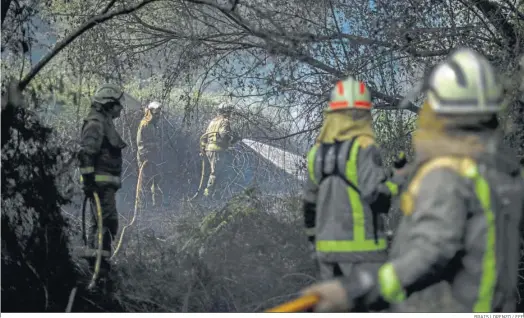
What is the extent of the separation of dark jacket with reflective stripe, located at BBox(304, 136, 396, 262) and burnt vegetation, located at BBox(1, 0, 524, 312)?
3.99ft

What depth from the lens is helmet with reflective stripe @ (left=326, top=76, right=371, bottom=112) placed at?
5.60 m

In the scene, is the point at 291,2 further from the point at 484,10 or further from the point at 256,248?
the point at 256,248

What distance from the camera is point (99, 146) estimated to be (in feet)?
25.7

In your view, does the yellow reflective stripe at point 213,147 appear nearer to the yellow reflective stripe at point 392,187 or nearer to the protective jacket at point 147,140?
the protective jacket at point 147,140

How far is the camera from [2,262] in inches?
252

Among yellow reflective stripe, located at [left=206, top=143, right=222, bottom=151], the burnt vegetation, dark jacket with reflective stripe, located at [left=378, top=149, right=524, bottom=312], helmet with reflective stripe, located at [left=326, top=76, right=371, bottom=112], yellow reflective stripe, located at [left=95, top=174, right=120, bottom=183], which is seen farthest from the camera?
yellow reflective stripe, located at [left=206, top=143, right=222, bottom=151]

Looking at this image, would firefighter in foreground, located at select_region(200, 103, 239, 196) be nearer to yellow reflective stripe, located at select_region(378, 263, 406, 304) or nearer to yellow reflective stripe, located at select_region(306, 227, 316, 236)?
yellow reflective stripe, located at select_region(306, 227, 316, 236)

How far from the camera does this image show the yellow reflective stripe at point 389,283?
3014 millimetres

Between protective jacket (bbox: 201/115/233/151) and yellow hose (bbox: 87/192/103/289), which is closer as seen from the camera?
yellow hose (bbox: 87/192/103/289)

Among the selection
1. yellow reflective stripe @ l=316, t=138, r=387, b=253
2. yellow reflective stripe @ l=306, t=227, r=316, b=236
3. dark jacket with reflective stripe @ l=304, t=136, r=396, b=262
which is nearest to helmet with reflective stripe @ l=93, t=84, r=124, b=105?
yellow reflective stripe @ l=306, t=227, r=316, b=236

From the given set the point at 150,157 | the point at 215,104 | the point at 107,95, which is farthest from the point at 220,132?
the point at 150,157

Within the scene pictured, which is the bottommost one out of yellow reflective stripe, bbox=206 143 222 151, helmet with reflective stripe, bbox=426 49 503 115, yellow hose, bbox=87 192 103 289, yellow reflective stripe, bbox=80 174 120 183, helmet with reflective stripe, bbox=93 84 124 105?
yellow hose, bbox=87 192 103 289

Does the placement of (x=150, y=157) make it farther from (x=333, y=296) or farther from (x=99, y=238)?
(x=333, y=296)

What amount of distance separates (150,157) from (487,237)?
11.1 meters
